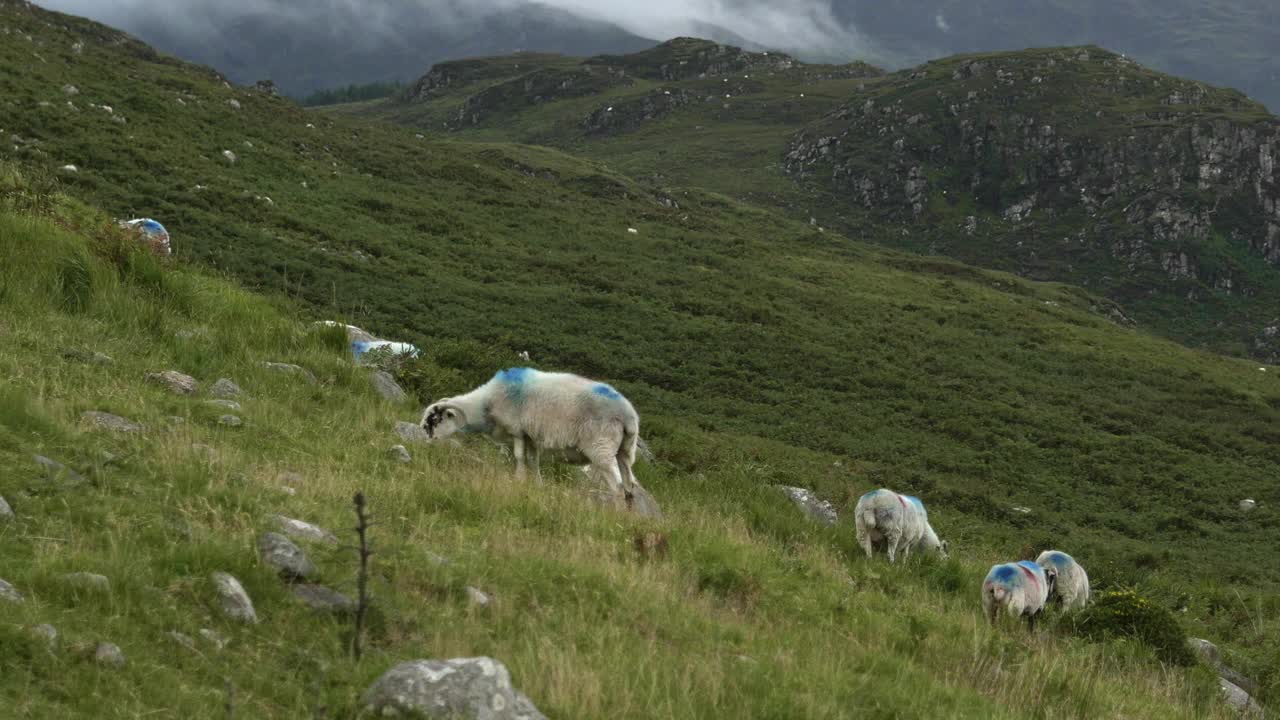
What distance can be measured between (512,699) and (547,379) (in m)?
8.17

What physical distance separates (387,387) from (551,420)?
371 cm

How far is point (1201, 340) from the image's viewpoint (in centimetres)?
11331

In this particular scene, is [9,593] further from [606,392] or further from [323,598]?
[606,392]

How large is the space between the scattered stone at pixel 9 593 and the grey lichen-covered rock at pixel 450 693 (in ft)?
6.39

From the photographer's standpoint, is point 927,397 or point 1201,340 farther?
A: point 1201,340

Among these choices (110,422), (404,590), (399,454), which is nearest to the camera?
(404,590)

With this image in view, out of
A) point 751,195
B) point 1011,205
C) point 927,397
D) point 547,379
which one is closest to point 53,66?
point 927,397

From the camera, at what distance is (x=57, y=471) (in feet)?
24.1

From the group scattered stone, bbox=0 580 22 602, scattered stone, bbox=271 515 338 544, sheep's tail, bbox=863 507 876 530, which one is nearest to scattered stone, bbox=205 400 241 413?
scattered stone, bbox=271 515 338 544

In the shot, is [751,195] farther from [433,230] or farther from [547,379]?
[547,379]

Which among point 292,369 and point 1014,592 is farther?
point 292,369

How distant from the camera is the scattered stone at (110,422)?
8.88 metres

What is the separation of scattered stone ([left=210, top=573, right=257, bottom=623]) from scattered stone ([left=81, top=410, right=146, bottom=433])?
3.35 meters

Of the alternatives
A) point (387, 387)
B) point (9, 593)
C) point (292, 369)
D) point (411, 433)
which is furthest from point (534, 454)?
point (9, 593)
